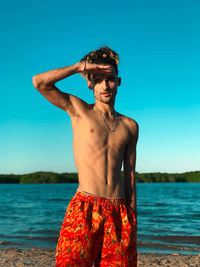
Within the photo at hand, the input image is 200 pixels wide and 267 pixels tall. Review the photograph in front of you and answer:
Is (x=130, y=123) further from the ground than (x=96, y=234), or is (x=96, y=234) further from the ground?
(x=130, y=123)

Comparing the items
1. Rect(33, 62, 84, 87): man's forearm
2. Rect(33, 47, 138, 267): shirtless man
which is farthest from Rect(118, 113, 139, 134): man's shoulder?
Rect(33, 62, 84, 87): man's forearm

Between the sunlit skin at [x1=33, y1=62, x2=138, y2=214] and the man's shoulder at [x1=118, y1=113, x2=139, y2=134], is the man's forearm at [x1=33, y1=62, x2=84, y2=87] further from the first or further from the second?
the man's shoulder at [x1=118, y1=113, x2=139, y2=134]

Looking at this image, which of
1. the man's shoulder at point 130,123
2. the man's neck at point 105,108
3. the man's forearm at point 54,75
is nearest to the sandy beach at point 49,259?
the man's shoulder at point 130,123

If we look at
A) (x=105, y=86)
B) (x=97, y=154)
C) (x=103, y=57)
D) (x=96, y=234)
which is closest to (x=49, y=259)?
(x=96, y=234)

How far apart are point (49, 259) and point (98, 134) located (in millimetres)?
5488

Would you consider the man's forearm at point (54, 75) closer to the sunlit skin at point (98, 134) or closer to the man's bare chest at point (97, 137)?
the sunlit skin at point (98, 134)

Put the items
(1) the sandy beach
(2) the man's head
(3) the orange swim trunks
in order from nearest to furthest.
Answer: (3) the orange swim trunks
(2) the man's head
(1) the sandy beach

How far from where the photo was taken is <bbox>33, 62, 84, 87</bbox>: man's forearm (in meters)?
2.34

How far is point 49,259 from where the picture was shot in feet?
22.7

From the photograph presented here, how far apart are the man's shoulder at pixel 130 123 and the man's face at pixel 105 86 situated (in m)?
0.22

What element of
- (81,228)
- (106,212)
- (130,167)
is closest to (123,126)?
(130,167)

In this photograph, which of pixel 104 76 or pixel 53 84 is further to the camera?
pixel 104 76

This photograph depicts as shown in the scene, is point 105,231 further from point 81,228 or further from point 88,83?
point 88,83

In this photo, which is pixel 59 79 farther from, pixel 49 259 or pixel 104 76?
pixel 49 259
